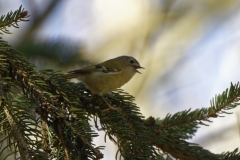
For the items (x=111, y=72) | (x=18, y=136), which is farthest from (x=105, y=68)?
(x=18, y=136)

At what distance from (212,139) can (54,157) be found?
4.49m

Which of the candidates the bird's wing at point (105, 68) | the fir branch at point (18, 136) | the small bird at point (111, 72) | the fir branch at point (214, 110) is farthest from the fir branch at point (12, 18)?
the bird's wing at point (105, 68)

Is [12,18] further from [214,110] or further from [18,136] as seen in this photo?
[214,110]

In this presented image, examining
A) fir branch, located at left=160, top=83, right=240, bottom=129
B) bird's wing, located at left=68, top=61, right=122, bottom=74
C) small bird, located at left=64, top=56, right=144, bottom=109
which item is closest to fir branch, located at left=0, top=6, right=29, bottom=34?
fir branch, located at left=160, top=83, right=240, bottom=129

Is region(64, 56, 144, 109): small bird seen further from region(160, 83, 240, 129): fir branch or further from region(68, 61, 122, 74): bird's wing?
region(160, 83, 240, 129): fir branch

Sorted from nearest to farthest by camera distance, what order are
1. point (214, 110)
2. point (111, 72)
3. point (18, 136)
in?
point (18, 136)
point (214, 110)
point (111, 72)

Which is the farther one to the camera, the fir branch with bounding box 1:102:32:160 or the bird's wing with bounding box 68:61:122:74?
the bird's wing with bounding box 68:61:122:74

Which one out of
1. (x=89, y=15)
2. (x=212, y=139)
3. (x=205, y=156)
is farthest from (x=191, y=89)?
(x=205, y=156)

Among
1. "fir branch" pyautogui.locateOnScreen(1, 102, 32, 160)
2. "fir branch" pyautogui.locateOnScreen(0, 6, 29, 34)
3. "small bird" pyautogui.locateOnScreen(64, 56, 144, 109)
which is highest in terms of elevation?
"small bird" pyautogui.locateOnScreen(64, 56, 144, 109)

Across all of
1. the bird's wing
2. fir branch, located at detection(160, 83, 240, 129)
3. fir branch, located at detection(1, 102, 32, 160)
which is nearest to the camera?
fir branch, located at detection(1, 102, 32, 160)

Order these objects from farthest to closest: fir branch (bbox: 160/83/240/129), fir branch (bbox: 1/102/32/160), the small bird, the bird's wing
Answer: the bird's wing < the small bird < fir branch (bbox: 160/83/240/129) < fir branch (bbox: 1/102/32/160)

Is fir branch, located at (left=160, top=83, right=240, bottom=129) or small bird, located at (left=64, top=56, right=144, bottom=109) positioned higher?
small bird, located at (left=64, top=56, right=144, bottom=109)

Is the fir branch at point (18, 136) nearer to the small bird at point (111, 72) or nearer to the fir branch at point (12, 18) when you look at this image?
the fir branch at point (12, 18)

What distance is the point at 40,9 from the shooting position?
5441 mm
